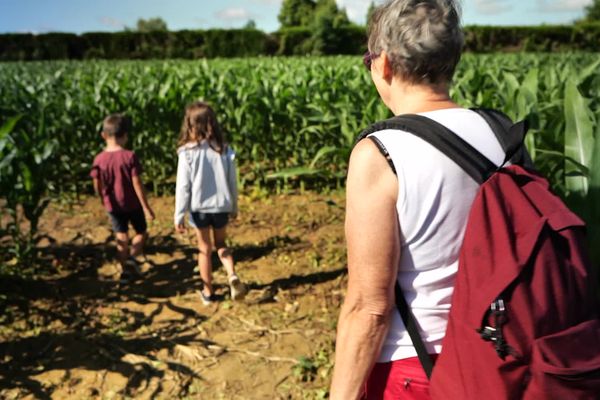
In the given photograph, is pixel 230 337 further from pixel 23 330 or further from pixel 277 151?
pixel 277 151

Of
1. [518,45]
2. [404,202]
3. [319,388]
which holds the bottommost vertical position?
[319,388]

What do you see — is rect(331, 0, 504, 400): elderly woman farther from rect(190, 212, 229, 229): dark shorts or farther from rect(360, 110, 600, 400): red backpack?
rect(190, 212, 229, 229): dark shorts

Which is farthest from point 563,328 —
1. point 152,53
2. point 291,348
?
point 152,53

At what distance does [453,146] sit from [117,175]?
330 centimetres

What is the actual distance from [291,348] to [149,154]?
3970 millimetres

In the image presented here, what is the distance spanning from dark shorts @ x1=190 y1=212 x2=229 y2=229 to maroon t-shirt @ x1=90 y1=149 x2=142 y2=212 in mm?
696

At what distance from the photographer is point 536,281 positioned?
3.03ft

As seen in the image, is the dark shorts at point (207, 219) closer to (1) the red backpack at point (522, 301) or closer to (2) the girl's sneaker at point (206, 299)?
(2) the girl's sneaker at point (206, 299)

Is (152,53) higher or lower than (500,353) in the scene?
higher

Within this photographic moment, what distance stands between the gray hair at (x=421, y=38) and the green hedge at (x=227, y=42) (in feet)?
126

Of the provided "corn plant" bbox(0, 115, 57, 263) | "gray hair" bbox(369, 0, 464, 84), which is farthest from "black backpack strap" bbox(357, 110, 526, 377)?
"corn plant" bbox(0, 115, 57, 263)

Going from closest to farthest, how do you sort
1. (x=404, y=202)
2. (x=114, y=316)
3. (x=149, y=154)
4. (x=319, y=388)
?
(x=404, y=202) < (x=319, y=388) < (x=114, y=316) < (x=149, y=154)

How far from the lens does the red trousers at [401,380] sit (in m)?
1.23

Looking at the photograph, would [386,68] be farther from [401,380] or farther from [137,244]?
[137,244]
